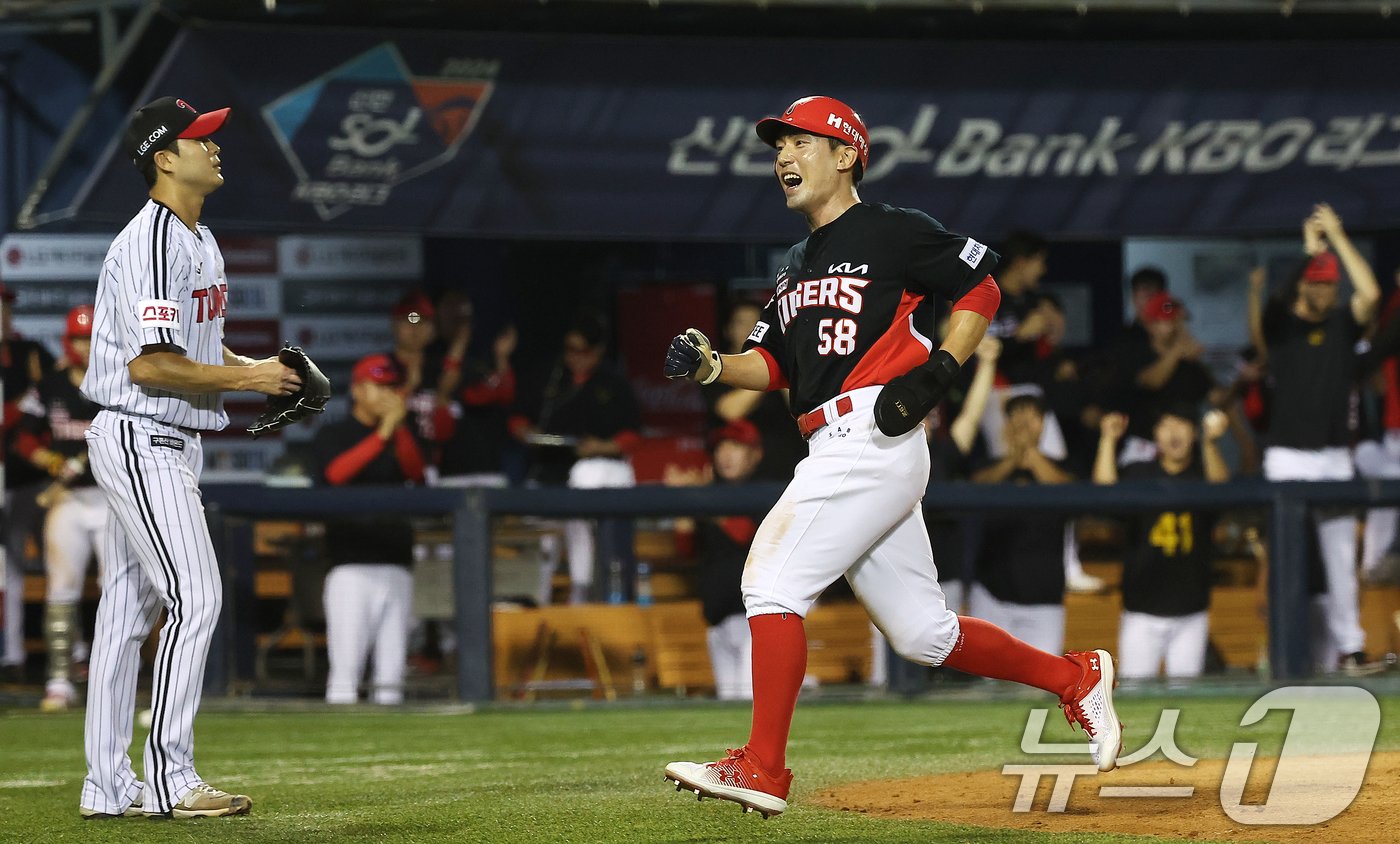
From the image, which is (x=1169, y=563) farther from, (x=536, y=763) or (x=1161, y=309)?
(x=536, y=763)

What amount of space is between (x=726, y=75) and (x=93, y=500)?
3932mm

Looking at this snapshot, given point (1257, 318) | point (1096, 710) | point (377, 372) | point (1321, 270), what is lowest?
point (1096, 710)

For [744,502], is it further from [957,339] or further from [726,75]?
[957,339]

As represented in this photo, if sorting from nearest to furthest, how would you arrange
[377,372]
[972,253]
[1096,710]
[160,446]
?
1. [972,253]
2. [1096,710]
3. [160,446]
4. [377,372]

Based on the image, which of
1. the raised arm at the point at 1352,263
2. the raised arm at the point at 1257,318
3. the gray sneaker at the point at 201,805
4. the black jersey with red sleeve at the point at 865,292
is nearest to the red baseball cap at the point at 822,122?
the black jersey with red sleeve at the point at 865,292

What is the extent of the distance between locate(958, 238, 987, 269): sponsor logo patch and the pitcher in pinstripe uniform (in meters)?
1.78

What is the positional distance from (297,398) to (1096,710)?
2.25 meters

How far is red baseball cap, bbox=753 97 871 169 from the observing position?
4.60 meters

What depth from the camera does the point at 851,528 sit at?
438cm

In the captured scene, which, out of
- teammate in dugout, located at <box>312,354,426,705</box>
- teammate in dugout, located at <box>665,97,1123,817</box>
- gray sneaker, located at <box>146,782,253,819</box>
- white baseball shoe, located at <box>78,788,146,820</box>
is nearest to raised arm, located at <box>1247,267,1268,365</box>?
teammate in dugout, located at <box>312,354,426,705</box>

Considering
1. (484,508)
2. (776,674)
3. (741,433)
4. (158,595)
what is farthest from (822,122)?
(741,433)

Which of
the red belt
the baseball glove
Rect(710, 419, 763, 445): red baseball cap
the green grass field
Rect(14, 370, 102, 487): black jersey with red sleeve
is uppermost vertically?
Rect(14, 370, 102, 487): black jersey with red sleeve

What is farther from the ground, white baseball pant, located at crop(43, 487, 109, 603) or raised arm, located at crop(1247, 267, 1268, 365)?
raised arm, located at crop(1247, 267, 1268, 365)

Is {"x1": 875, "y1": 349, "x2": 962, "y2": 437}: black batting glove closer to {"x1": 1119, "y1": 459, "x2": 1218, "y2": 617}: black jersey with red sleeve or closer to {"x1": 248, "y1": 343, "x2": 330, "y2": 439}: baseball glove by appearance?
{"x1": 248, "y1": 343, "x2": 330, "y2": 439}: baseball glove
